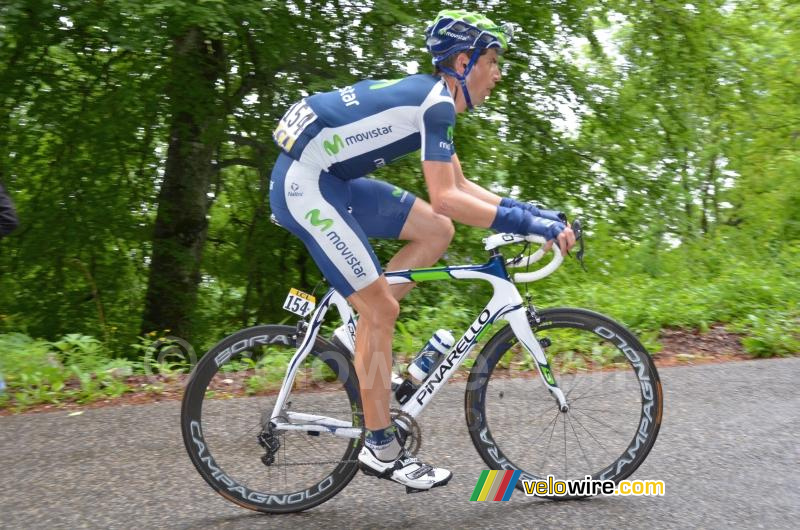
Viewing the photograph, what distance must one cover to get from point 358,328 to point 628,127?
24.9 feet

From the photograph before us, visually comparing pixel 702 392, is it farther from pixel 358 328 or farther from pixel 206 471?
pixel 206 471

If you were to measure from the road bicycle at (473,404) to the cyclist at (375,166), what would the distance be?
0.13 metres

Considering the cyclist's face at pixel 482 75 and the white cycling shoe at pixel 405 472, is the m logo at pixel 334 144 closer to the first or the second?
the cyclist's face at pixel 482 75

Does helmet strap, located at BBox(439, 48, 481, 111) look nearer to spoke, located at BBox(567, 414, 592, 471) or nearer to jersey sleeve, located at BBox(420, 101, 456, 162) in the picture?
jersey sleeve, located at BBox(420, 101, 456, 162)

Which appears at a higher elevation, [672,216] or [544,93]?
[544,93]

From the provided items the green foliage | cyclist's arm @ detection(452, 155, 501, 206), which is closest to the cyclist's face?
cyclist's arm @ detection(452, 155, 501, 206)

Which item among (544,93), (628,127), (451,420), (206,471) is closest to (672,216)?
(628,127)

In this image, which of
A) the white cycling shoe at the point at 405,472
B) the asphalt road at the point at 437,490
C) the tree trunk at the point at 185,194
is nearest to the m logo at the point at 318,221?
the white cycling shoe at the point at 405,472

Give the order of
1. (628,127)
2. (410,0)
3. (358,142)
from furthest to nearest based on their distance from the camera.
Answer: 1. (628,127)
2. (410,0)
3. (358,142)

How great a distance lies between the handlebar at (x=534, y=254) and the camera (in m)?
3.53

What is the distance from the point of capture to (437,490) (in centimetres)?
415

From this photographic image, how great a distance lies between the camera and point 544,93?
1012cm

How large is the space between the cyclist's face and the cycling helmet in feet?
0.08

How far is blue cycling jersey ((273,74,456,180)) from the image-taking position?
3.52 meters
